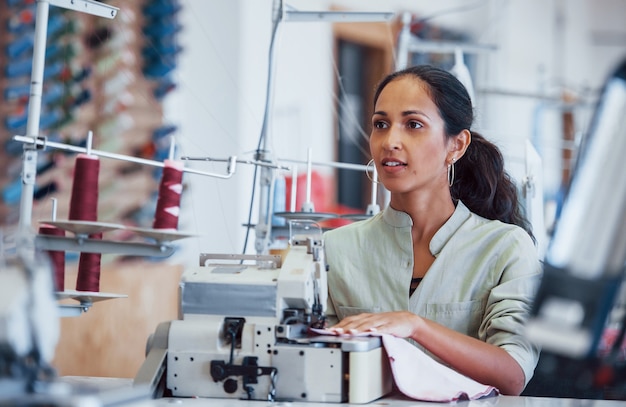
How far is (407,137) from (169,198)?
603mm

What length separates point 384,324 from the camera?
1.73 metres

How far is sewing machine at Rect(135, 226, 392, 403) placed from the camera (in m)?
1.61

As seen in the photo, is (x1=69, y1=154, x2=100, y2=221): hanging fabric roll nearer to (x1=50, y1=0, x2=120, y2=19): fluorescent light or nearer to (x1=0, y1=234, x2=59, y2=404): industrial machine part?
(x1=50, y1=0, x2=120, y2=19): fluorescent light

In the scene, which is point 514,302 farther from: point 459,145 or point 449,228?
point 459,145

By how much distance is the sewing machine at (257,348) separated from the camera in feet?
5.27

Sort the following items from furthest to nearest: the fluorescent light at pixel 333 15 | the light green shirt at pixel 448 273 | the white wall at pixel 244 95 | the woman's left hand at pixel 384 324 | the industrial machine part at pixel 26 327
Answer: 1. the white wall at pixel 244 95
2. the fluorescent light at pixel 333 15
3. the light green shirt at pixel 448 273
4. the woman's left hand at pixel 384 324
5. the industrial machine part at pixel 26 327

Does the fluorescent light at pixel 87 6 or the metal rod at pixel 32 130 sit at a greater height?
the fluorescent light at pixel 87 6

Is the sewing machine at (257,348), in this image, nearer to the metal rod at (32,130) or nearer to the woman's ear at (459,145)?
the metal rod at (32,130)

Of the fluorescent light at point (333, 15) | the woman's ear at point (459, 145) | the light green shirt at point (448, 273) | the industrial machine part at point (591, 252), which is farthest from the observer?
the fluorescent light at point (333, 15)

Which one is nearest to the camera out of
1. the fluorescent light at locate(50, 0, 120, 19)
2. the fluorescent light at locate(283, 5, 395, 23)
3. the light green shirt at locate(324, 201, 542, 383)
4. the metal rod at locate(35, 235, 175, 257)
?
the metal rod at locate(35, 235, 175, 257)

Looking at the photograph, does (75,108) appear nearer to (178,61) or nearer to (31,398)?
(178,61)

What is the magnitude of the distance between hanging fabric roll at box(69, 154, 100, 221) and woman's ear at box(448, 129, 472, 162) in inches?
33.6

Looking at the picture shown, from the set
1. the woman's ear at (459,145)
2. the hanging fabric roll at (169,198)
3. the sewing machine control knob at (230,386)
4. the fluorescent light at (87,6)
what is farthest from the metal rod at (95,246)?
the woman's ear at (459,145)

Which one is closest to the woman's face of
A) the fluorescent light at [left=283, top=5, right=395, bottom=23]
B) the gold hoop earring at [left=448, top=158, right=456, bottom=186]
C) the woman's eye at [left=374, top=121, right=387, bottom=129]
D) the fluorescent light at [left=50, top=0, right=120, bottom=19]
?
the woman's eye at [left=374, top=121, right=387, bottom=129]
